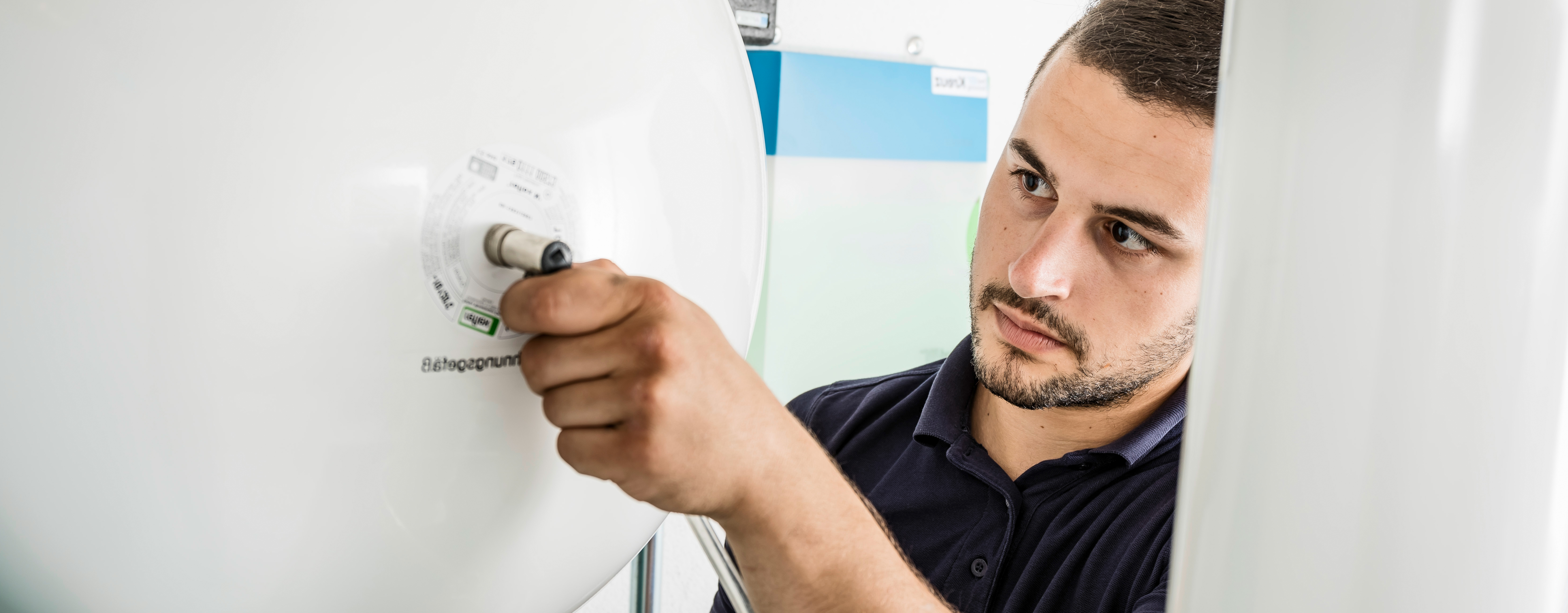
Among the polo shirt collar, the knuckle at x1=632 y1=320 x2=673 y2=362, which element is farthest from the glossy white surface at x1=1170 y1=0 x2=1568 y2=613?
the polo shirt collar

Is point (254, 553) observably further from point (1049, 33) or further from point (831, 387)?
point (1049, 33)

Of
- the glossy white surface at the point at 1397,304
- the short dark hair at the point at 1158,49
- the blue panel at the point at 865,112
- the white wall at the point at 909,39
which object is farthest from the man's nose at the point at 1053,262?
the white wall at the point at 909,39

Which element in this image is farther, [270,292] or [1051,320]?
[1051,320]

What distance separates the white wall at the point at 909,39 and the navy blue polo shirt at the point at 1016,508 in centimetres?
68

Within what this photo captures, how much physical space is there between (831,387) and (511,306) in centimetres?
108

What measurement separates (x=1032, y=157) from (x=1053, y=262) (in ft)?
0.38

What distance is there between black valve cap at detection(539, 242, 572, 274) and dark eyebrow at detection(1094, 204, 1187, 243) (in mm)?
637

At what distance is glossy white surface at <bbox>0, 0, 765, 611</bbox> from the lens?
0.32m

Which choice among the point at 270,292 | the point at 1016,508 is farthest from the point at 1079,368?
the point at 270,292

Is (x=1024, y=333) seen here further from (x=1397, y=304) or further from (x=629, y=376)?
(x=1397, y=304)

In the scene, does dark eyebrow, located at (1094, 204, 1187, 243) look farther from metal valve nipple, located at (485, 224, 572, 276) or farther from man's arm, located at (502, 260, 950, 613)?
metal valve nipple, located at (485, 224, 572, 276)

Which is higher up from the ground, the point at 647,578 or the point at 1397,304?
the point at 1397,304

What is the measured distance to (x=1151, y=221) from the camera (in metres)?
0.87

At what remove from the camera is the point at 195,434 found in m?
0.34
